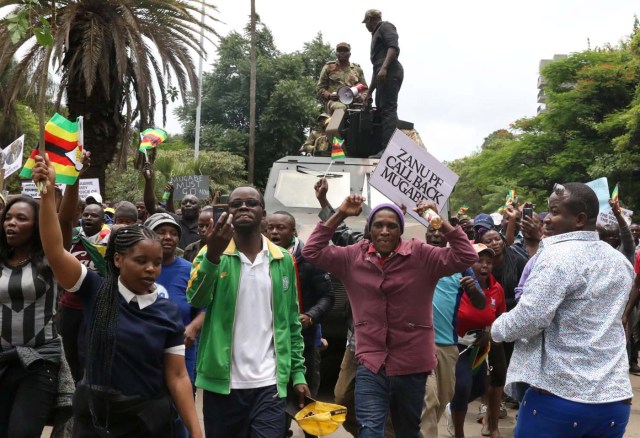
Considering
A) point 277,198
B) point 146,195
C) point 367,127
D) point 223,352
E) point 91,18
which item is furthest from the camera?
point 91,18

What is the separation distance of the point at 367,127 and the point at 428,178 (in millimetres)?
5586

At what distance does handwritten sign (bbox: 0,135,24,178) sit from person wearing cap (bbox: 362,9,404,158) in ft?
15.2

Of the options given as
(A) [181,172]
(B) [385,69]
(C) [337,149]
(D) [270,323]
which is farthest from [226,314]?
(A) [181,172]

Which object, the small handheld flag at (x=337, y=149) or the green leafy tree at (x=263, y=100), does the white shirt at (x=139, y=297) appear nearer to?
the small handheld flag at (x=337, y=149)

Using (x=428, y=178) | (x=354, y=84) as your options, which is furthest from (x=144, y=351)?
(x=354, y=84)

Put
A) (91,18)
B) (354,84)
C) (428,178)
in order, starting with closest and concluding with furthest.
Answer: (428,178) → (354,84) → (91,18)

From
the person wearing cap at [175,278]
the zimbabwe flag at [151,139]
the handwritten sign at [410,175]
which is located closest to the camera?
the person wearing cap at [175,278]

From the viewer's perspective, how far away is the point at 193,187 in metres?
13.3

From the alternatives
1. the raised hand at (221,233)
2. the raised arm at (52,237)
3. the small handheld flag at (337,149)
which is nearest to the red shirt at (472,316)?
the raised hand at (221,233)

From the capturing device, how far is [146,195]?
374 inches

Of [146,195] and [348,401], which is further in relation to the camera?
[146,195]

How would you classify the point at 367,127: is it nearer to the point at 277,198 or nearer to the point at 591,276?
the point at 277,198

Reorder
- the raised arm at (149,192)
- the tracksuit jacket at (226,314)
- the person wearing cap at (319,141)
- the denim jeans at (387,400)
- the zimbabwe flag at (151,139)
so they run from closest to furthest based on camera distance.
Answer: the tracksuit jacket at (226,314), the denim jeans at (387,400), the raised arm at (149,192), the zimbabwe flag at (151,139), the person wearing cap at (319,141)

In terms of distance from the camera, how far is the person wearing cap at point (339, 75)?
42.3 ft
